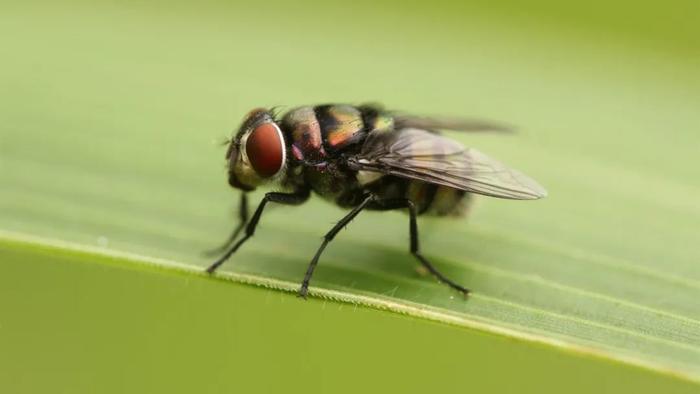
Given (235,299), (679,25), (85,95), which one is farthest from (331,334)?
(679,25)

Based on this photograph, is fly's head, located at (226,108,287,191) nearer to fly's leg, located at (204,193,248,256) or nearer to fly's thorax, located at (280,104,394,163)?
fly's thorax, located at (280,104,394,163)

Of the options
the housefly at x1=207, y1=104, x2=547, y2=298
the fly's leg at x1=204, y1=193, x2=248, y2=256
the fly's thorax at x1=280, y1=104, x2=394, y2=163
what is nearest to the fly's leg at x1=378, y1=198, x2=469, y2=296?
the housefly at x1=207, y1=104, x2=547, y2=298

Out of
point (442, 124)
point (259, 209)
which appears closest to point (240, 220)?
point (259, 209)

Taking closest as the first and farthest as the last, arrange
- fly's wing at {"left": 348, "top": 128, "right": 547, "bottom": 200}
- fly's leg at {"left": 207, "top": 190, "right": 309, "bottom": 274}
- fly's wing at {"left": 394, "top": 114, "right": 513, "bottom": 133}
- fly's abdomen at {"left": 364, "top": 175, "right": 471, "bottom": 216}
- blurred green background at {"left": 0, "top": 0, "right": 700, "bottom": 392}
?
blurred green background at {"left": 0, "top": 0, "right": 700, "bottom": 392} → fly's wing at {"left": 348, "top": 128, "right": 547, "bottom": 200} → fly's leg at {"left": 207, "top": 190, "right": 309, "bottom": 274} → fly's abdomen at {"left": 364, "top": 175, "right": 471, "bottom": 216} → fly's wing at {"left": 394, "top": 114, "right": 513, "bottom": 133}

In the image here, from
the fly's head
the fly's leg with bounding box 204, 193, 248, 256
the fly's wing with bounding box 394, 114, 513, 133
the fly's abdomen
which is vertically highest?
the fly's wing with bounding box 394, 114, 513, 133

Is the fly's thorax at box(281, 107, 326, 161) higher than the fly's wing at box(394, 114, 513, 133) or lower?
lower

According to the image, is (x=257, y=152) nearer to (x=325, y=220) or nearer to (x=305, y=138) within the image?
(x=305, y=138)

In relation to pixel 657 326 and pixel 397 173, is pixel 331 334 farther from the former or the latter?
pixel 657 326

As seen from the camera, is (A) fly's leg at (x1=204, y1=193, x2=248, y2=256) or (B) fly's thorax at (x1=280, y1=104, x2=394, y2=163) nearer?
(B) fly's thorax at (x1=280, y1=104, x2=394, y2=163)
